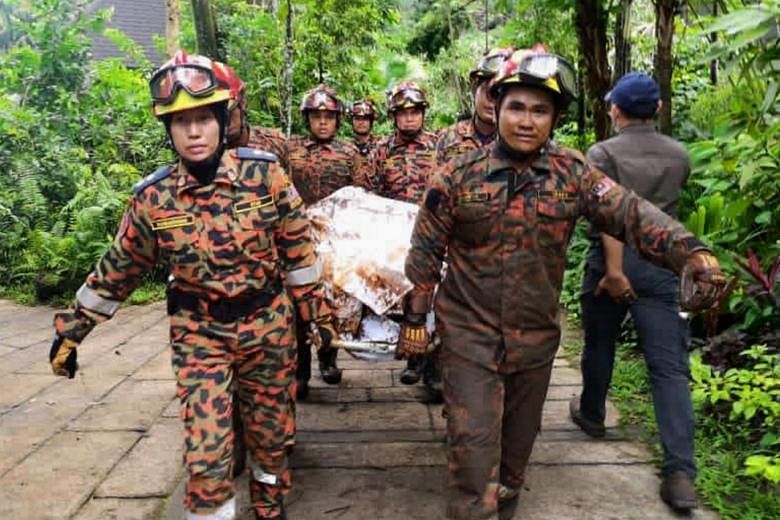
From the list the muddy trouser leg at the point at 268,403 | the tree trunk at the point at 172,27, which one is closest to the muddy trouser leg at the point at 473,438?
the muddy trouser leg at the point at 268,403

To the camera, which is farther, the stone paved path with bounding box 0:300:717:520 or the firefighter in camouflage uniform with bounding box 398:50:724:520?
the stone paved path with bounding box 0:300:717:520

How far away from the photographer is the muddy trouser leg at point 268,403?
3.08 meters

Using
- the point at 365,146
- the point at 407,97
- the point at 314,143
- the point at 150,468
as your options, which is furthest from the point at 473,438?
the point at 365,146

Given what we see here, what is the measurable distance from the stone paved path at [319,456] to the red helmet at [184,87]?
193 centimetres

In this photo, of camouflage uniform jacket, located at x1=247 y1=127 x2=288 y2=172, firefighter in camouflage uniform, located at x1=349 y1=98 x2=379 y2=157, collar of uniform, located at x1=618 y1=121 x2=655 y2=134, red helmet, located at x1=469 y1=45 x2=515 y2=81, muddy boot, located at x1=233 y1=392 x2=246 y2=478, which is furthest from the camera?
firefighter in camouflage uniform, located at x1=349 y1=98 x2=379 y2=157

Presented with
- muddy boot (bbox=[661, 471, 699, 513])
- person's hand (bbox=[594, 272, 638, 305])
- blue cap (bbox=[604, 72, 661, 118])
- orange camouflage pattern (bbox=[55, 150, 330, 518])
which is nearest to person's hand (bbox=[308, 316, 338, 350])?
orange camouflage pattern (bbox=[55, 150, 330, 518])

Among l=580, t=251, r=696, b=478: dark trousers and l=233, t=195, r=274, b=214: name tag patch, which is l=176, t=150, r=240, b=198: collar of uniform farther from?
l=580, t=251, r=696, b=478: dark trousers

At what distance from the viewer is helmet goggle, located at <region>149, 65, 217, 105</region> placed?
2.88 meters

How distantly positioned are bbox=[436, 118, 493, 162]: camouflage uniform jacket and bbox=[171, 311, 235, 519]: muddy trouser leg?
2420 millimetres

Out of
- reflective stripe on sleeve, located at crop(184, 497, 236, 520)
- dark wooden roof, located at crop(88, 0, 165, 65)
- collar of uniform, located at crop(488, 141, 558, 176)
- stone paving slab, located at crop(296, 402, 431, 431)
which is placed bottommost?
stone paving slab, located at crop(296, 402, 431, 431)

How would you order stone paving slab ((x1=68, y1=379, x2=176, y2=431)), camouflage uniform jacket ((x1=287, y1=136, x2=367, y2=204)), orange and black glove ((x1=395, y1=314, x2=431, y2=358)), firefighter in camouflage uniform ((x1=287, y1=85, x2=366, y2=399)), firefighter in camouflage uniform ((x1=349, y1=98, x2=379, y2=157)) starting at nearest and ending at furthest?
orange and black glove ((x1=395, y1=314, x2=431, y2=358))
stone paving slab ((x1=68, y1=379, x2=176, y2=431))
firefighter in camouflage uniform ((x1=287, y1=85, x2=366, y2=399))
camouflage uniform jacket ((x1=287, y1=136, x2=367, y2=204))
firefighter in camouflage uniform ((x1=349, y1=98, x2=379, y2=157))

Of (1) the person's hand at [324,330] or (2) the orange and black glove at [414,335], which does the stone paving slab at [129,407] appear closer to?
(1) the person's hand at [324,330]

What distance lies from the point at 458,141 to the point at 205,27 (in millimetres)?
4816

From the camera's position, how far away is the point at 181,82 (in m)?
2.88
